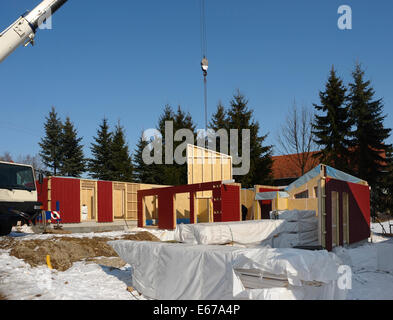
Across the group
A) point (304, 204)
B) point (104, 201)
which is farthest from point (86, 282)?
point (104, 201)

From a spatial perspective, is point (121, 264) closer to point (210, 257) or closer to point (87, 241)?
point (87, 241)

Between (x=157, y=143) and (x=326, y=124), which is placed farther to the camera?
(x=157, y=143)

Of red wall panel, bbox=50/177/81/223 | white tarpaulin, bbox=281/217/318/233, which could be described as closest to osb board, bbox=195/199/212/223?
red wall panel, bbox=50/177/81/223

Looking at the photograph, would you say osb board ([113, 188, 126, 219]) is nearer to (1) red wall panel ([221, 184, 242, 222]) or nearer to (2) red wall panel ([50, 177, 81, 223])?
(2) red wall panel ([50, 177, 81, 223])

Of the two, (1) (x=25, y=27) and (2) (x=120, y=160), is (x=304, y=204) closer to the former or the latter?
(1) (x=25, y=27)

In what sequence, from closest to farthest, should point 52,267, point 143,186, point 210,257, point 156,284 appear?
1. point 210,257
2. point 156,284
3. point 52,267
4. point 143,186

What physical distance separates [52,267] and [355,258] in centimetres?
839

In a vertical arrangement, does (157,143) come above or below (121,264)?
above

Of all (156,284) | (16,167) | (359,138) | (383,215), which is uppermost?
(359,138)

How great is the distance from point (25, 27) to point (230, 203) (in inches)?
421

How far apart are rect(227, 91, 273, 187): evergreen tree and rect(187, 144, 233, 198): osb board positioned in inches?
303

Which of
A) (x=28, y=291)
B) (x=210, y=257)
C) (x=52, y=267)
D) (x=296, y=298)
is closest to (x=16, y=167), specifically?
(x=52, y=267)

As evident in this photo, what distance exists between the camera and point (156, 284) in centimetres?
600

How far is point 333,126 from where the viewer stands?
28.1 metres
